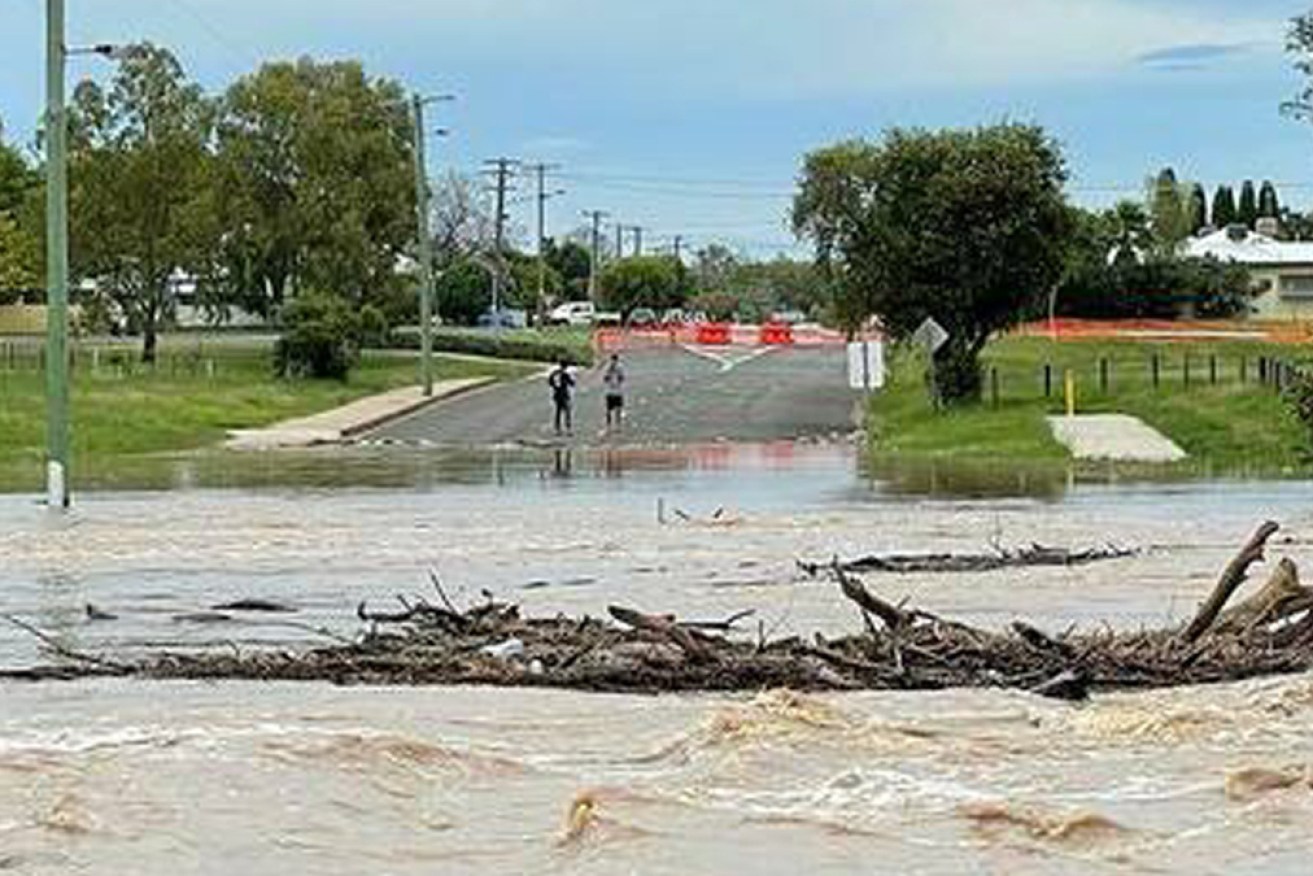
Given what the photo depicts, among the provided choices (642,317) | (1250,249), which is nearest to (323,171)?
(1250,249)

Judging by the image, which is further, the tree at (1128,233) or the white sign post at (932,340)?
the tree at (1128,233)

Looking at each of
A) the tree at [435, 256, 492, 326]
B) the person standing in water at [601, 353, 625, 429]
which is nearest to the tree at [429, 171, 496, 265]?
the tree at [435, 256, 492, 326]

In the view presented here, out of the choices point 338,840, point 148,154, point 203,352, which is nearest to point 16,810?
point 338,840

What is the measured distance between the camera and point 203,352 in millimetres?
95375

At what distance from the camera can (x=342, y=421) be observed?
210ft

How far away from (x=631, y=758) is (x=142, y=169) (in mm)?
73854

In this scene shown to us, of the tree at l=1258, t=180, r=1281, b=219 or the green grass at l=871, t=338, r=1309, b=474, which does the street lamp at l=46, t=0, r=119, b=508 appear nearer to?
the green grass at l=871, t=338, r=1309, b=474

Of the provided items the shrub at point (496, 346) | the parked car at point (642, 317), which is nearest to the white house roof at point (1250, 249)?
the parked car at point (642, 317)

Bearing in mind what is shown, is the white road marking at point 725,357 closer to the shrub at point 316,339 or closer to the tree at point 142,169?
the shrub at point 316,339

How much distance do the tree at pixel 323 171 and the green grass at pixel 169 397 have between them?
356 cm

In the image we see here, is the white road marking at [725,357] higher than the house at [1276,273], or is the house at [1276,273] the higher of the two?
the house at [1276,273]

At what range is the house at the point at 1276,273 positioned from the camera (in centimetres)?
13500

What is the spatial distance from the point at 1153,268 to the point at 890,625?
104713 millimetres

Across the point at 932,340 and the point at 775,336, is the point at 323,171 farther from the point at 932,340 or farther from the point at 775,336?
the point at 932,340
